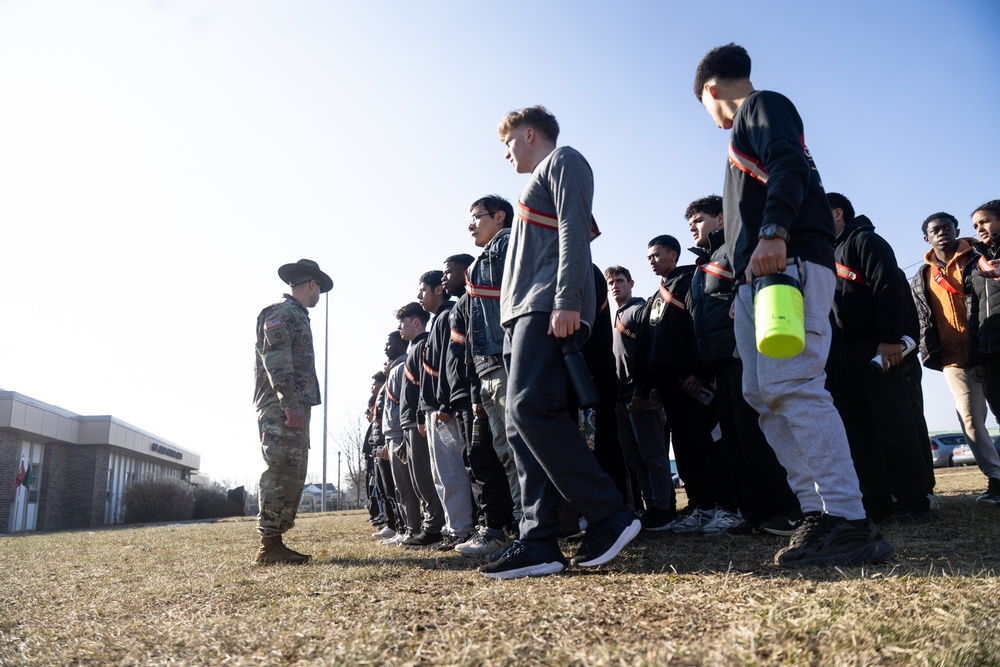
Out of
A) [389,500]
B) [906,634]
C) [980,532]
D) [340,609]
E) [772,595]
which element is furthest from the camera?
[389,500]

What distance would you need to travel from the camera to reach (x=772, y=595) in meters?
2.06

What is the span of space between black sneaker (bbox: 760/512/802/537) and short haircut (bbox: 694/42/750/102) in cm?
236

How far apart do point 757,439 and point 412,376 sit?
10.5ft

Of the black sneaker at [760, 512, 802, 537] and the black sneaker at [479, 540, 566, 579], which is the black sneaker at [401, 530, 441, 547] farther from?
the black sneaker at [479, 540, 566, 579]

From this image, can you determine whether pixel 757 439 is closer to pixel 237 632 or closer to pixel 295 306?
pixel 237 632

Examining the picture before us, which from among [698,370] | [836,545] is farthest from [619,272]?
[836,545]

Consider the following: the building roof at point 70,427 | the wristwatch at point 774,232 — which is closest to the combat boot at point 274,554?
the wristwatch at point 774,232

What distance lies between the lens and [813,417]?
105 inches

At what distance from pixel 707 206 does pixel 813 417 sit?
2973 mm

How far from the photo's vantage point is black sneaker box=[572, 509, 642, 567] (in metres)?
2.85

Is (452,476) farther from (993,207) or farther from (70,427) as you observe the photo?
(70,427)

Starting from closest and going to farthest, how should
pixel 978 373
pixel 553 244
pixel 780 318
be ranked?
pixel 780 318 < pixel 553 244 < pixel 978 373

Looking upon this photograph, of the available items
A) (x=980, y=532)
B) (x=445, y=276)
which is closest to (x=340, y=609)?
(x=980, y=532)

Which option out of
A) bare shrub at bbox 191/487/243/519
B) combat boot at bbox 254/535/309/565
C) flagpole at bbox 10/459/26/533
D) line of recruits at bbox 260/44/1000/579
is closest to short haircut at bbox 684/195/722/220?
line of recruits at bbox 260/44/1000/579
